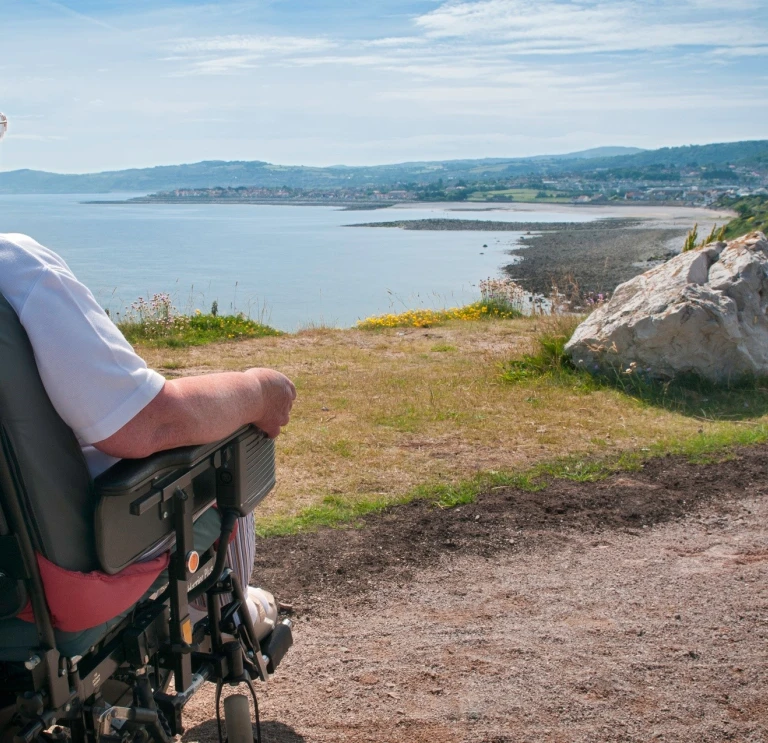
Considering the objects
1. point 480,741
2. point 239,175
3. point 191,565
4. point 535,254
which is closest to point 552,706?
point 480,741

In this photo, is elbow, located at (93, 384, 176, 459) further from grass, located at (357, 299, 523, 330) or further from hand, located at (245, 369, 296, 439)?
Result: grass, located at (357, 299, 523, 330)

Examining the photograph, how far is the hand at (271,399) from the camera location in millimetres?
2273

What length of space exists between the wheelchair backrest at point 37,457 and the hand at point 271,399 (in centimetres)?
58

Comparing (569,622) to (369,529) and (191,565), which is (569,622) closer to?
(369,529)

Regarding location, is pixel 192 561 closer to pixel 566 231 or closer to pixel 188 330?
pixel 188 330

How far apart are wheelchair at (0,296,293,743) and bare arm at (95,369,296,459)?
0.04 metres

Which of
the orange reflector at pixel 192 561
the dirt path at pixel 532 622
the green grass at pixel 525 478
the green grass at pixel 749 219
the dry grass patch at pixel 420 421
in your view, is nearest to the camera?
the orange reflector at pixel 192 561

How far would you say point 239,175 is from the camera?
124562 millimetres

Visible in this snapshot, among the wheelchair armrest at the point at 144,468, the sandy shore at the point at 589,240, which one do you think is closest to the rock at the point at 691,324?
the wheelchair armrest at the point at 144,468

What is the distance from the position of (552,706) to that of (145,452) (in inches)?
68.4

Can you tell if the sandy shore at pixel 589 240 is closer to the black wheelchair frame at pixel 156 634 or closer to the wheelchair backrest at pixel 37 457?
the black wheelchair frame at pixel 156 634

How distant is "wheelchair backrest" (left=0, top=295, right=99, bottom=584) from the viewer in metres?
1.68

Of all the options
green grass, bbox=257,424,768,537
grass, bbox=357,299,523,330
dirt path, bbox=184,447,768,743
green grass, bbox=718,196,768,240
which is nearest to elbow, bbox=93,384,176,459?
dirt path, bbox=184,447,768,743

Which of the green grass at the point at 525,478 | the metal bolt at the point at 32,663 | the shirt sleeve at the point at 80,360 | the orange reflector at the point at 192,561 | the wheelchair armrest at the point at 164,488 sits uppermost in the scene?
the shirt sleeve at the point at 80,360
